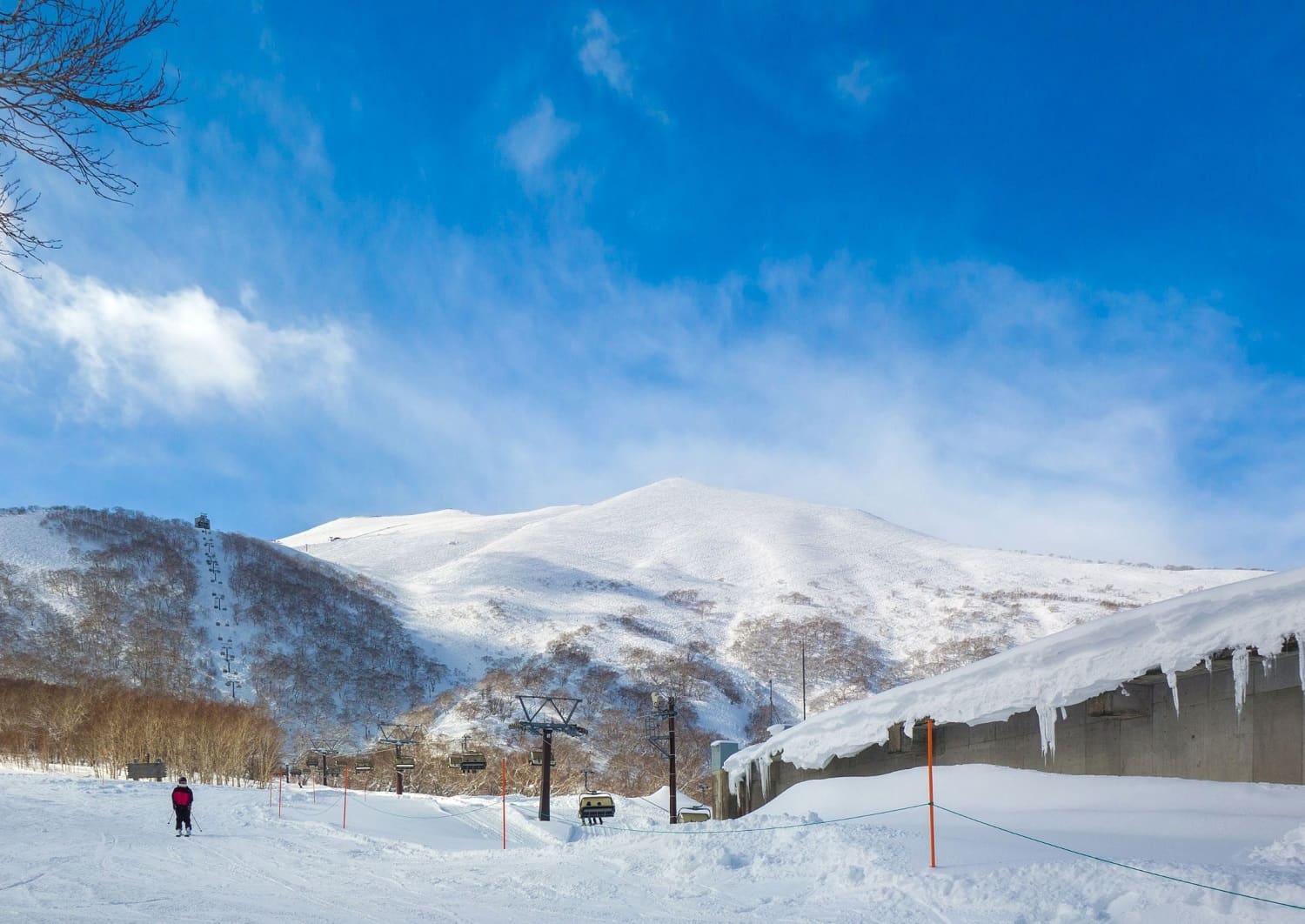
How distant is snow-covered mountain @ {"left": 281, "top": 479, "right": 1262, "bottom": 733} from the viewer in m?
107

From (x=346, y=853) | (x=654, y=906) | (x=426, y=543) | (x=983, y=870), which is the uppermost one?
(x=426, y=543)

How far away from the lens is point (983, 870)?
30.1 feet

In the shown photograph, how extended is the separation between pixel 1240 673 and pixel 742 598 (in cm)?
12780

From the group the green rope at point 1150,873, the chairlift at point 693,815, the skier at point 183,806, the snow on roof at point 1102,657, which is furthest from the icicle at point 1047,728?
the chairlift at point 693,815

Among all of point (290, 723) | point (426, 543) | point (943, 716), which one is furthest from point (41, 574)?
point (943, 716)

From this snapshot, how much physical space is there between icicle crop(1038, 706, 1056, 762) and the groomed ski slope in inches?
21.4

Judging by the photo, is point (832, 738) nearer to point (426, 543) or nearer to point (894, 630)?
point (894, 630)

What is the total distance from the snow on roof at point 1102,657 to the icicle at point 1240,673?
16 millimetres

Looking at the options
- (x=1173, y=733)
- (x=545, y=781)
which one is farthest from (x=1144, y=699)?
(x=545, y=781)

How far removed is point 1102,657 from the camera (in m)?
12.7

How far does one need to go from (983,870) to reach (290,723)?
90328 mm

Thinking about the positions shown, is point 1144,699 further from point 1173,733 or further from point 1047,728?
point 1047,728

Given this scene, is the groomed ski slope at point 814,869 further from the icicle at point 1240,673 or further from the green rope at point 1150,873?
the icicle at point 1240,673

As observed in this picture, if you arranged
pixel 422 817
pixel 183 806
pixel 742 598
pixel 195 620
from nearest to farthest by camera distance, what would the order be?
1. pixel 183 806
2. pixel 422 817
3. pixel 195 620
4. pixel 742 598
